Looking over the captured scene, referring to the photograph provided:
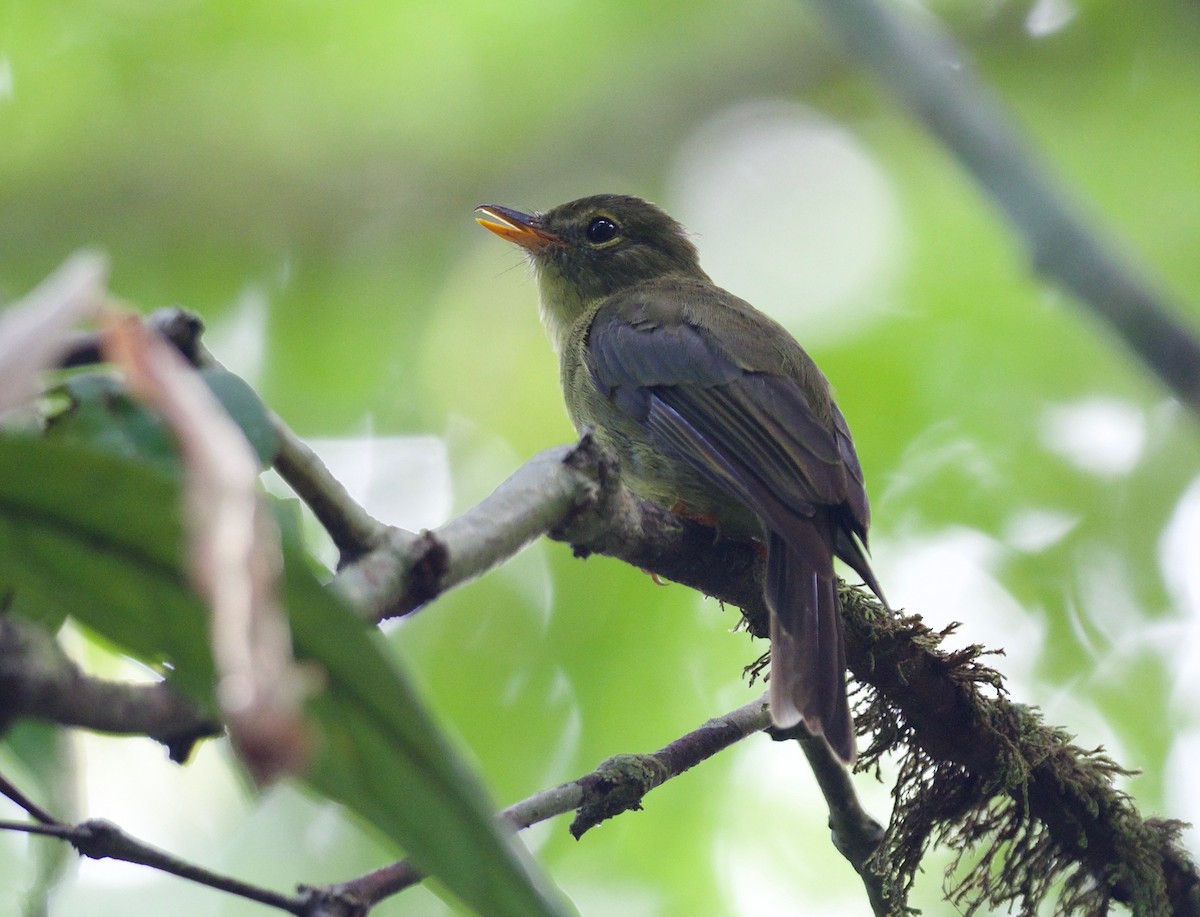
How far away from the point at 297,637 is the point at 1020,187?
7.73 feet

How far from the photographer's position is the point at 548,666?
6430mm

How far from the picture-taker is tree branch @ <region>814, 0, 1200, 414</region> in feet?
7.89

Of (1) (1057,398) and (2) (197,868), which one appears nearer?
(2) (197,868)

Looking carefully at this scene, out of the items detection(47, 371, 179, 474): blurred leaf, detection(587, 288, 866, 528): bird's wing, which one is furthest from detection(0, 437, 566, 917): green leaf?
detection(587, 288, 866, 528): bird's wing

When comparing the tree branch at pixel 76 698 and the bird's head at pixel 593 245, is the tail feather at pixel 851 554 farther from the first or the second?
the tree branch at pixel 76 698

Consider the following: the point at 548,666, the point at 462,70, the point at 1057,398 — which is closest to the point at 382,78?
the point at 462,70

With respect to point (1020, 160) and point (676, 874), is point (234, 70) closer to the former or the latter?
point (676, 874)

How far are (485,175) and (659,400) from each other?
3705 millimetres

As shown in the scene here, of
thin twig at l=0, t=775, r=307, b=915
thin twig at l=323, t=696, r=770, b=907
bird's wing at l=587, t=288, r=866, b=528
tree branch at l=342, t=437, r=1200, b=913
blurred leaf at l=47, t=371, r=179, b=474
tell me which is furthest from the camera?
bird's wing at l=587, t=288, r=866, b=528

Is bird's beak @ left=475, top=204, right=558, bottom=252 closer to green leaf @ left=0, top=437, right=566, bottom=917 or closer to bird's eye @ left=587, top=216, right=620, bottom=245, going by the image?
bird's eye @ left=587, top=216, right=620, bottom=245

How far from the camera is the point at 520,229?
20.9 feet

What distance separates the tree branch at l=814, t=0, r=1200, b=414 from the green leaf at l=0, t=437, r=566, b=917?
5.85 feet

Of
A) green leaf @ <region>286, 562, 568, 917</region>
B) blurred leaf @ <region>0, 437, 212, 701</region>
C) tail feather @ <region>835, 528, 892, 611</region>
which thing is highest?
tail feather @ <region>835, 528, 892, 611</region>

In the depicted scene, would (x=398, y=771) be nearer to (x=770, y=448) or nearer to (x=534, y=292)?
(x=770, y=448)
